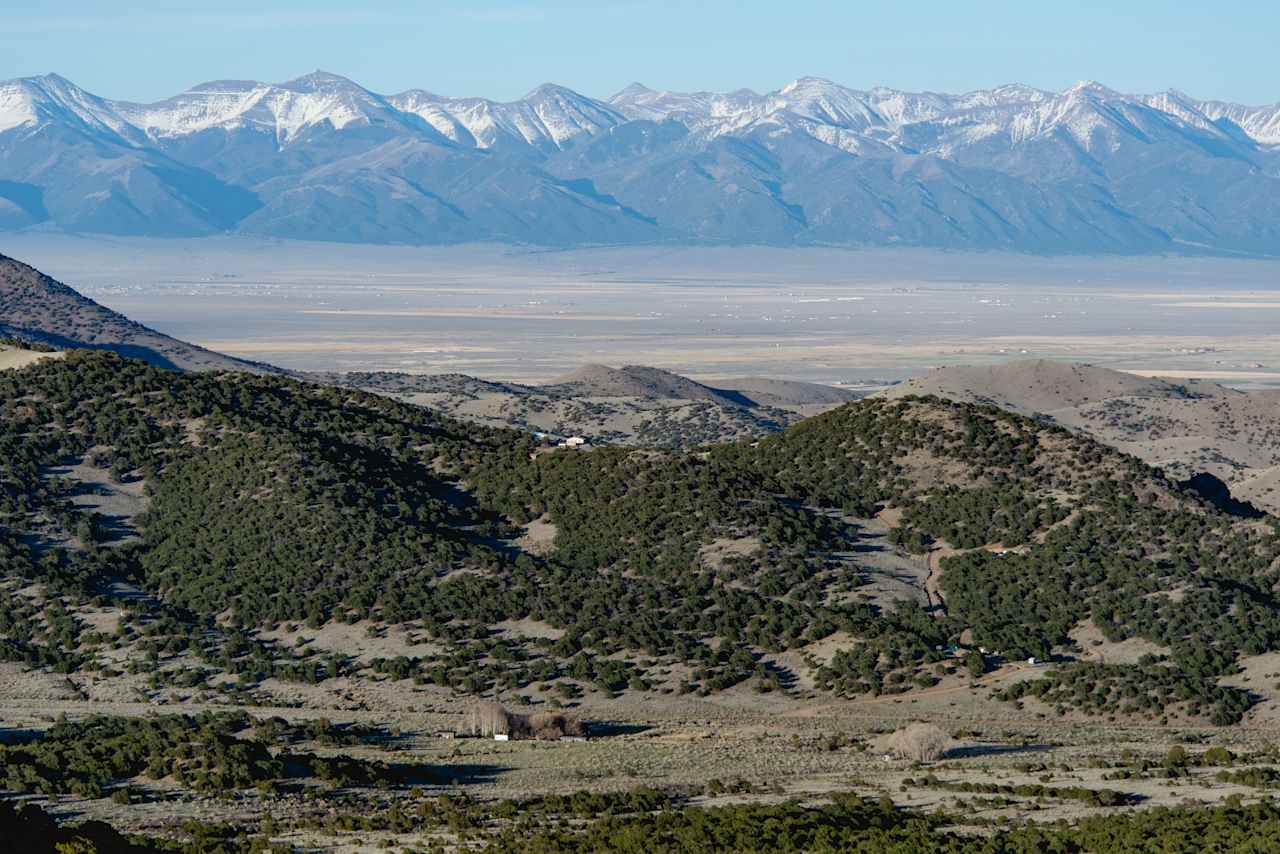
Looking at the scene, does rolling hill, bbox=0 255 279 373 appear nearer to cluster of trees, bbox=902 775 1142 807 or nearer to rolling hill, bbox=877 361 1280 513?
rolling hill, bbox=877 361 1280 513

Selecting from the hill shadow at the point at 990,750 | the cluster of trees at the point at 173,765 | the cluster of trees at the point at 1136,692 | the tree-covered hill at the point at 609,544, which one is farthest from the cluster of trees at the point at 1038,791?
the tree-covered hill at the point at 609,544

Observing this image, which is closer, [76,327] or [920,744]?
[920,744]

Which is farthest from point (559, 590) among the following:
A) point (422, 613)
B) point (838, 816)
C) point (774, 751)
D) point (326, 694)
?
point (838, 816)

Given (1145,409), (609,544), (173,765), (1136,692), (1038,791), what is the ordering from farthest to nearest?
1. (1145,409)
2. (609,544)
3. (1136,692)
4. (1038,791)
5. (173,765)

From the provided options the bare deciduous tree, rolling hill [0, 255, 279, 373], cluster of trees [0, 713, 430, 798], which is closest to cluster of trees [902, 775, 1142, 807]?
the bare deciduous tree

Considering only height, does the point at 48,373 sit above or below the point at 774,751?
above

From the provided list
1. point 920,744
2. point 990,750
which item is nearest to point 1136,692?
point 990,750

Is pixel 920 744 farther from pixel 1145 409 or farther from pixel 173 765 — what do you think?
pixel 1145 409

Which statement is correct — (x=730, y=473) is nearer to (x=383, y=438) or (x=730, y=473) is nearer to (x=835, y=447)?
(x=835, y=447)
